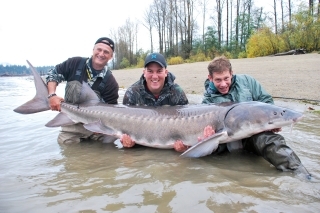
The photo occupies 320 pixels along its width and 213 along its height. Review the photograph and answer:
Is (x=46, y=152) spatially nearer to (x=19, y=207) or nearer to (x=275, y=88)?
(x=19, y=207)

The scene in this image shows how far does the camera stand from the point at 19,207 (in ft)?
6.63

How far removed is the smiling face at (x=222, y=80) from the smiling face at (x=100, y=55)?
184 centimetres

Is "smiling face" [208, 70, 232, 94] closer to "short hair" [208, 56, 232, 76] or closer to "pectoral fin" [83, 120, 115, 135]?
"short hair" [208, 56, 232, 76]

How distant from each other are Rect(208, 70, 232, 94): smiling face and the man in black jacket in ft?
6.03

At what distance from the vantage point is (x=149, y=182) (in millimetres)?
2373

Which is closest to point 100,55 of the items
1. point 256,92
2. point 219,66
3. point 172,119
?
point 172,119

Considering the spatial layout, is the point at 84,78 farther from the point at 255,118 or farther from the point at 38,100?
the point at 255,118

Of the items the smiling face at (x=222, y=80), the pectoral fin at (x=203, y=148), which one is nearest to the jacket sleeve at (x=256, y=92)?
the smiling face at (x=222, y=80)

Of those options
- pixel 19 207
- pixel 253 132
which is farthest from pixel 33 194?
pixel 253 132

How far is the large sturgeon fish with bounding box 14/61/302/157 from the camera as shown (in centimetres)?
278

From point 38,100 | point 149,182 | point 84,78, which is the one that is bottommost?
point 149,182

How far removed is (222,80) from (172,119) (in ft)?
2.45

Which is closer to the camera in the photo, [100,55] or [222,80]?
[222,80]

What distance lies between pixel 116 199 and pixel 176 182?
0.54 meters
